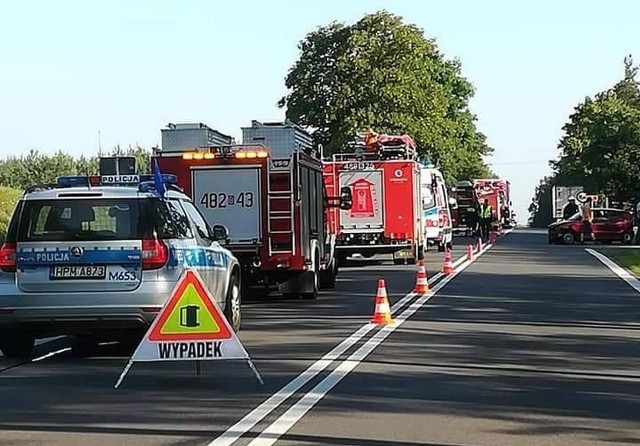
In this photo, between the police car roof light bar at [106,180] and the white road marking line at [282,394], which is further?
the police car roof light bar at [106,180]

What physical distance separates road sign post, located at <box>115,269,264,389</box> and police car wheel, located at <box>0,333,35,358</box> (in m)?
2.62

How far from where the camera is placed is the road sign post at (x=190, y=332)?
11.5 meters

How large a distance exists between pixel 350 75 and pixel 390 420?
205 feet

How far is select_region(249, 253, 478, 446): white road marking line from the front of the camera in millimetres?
9109

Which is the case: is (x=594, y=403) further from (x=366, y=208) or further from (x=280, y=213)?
(x=366, y=208)

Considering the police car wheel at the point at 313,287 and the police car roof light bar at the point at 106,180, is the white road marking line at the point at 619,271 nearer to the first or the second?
the police car wheel at the point at 313,287

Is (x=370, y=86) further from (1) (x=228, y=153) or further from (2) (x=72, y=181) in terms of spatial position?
(2) (x=72, y=181)

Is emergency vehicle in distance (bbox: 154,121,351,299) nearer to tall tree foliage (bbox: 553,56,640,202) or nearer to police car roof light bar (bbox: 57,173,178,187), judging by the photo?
police car roof light bar (bbox: 57,173,178,187)

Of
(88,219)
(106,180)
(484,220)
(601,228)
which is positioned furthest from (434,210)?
(88,219)

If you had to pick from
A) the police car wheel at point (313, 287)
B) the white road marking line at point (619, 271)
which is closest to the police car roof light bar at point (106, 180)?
the police car wheel at point (313, 287)

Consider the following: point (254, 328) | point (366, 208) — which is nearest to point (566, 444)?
point (254, 328)

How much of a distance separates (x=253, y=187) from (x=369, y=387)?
32.3 ft

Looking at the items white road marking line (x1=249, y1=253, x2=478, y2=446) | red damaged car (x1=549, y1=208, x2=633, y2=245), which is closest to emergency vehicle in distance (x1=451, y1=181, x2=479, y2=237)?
red damaged car (x1=549, y1=208, x2=633, y2=245)

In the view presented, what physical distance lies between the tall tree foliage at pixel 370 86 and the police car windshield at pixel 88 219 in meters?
55.7
